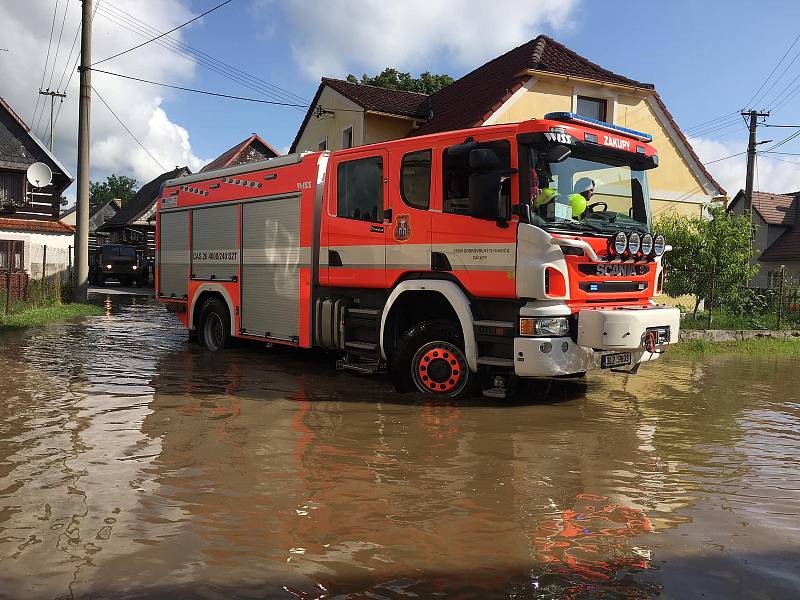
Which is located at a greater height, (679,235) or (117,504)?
(679,235)

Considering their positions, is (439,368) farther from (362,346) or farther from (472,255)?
(472,255)

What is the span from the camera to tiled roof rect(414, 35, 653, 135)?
1903 centimetres

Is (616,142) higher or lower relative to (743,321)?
higher

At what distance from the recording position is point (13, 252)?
2675cm

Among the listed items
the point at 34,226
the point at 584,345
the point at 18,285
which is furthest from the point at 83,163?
the point at 584,345

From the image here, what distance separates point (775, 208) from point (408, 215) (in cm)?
3898

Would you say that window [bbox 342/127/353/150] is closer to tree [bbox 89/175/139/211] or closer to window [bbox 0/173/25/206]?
window [bbox 0/173/25/206]

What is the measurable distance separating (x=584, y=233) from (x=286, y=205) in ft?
13.8

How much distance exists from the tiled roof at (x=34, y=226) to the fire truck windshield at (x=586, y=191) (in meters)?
26.2

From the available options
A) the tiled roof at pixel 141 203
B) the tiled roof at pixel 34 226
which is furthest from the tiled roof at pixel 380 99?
A: the tiled roof at pixel 141 203

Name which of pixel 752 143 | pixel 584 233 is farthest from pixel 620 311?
pixel 752 143

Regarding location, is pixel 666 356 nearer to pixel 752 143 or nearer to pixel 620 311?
pixel 620 311

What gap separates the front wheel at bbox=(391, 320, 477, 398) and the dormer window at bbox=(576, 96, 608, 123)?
14.9m

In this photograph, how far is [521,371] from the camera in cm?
662
